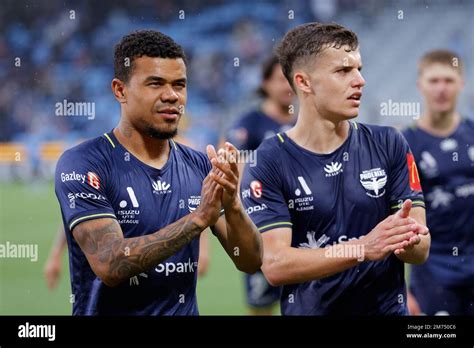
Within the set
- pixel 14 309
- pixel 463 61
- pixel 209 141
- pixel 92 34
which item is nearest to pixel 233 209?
pixel 14 309

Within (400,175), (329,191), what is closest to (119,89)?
(329,191)

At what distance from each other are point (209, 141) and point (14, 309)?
329 cm

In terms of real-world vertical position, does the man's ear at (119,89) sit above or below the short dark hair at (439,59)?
below

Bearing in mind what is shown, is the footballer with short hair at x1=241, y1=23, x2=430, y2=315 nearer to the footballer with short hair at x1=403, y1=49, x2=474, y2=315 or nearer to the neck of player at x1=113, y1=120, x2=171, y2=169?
the neck of player at x1=113, y1=120, x2=171, y2=169

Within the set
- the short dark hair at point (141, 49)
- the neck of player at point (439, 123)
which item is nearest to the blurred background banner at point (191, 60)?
the neck of player at point (439, 123)

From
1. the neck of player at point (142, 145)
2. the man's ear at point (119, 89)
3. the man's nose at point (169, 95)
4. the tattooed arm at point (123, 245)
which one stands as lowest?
the tattooed arm at point (123, 245)

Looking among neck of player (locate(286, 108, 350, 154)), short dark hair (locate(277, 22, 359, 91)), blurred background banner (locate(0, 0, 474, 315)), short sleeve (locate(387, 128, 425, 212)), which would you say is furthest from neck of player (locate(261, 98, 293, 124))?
short sleeve (locate(387, 128, 425, 212))

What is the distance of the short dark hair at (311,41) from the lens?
4.50 meters

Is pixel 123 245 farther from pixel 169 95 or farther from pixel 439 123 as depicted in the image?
pixel 439 123

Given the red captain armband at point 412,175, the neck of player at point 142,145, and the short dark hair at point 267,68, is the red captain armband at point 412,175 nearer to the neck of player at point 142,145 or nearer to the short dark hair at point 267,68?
the neck of player at point 142,145

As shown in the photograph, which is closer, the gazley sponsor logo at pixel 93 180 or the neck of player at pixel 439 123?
the gazley sponsor logo at pixel 93 180

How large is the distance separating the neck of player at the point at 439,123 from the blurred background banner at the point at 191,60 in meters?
0.10

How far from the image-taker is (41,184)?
12930 millimetres

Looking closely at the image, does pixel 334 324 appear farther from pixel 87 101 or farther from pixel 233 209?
pixel 87 101
